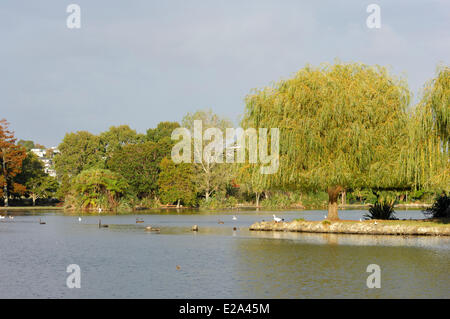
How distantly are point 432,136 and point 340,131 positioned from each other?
5.92 m

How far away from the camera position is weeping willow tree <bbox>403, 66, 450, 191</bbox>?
32844 mm

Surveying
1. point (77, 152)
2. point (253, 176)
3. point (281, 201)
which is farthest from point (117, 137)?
point (253, 176)

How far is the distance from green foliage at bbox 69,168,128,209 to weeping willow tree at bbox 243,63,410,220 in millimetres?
43055

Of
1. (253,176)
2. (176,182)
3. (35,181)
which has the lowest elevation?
(176,182)

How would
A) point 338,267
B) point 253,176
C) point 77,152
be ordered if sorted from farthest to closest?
point 77,152 → point 253,176 → point 338,267

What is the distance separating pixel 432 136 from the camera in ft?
111

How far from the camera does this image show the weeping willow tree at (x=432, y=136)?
3284 cm

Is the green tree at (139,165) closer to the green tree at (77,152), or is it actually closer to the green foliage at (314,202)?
the green tree at (77,152)

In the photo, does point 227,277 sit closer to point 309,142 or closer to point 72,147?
point 309,142

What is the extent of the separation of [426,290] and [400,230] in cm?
1795

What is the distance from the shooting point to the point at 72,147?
10669 centimetres

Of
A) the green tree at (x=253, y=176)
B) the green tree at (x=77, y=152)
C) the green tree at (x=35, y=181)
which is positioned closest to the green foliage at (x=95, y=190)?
the green tree at (x=35, y=181)

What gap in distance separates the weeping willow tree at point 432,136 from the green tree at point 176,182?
53.6 m

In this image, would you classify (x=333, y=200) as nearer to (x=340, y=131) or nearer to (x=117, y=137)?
(x=340, y=131)
